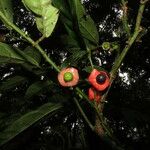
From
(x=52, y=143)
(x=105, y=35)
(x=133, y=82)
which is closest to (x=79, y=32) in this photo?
(x=52, y=143)

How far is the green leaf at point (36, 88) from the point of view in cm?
120

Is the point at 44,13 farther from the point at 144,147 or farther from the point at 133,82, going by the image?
the point at 133,82

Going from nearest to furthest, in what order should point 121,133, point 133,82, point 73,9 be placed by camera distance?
point 73,9, point 121,133, point 133,82

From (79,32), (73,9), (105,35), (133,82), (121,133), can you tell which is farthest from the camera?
(133,82)

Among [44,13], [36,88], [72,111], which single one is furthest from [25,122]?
[72,111]

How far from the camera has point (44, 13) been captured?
1.01 meters

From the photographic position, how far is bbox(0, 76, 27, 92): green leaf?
1.25 m

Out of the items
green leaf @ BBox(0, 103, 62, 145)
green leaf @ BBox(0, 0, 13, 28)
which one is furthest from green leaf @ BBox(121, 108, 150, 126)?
green leaf @ BBox(0, 0, 13, 28)

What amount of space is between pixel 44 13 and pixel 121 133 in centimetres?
222

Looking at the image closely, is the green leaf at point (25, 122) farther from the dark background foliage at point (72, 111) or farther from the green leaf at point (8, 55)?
the green leaf at point (8, 55)

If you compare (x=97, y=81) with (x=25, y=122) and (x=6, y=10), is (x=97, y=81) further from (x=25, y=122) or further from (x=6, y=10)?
(x=6, y=10)

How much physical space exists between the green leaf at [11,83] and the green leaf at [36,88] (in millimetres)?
67

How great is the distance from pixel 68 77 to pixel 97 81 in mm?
129

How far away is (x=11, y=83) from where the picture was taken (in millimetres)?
1255
